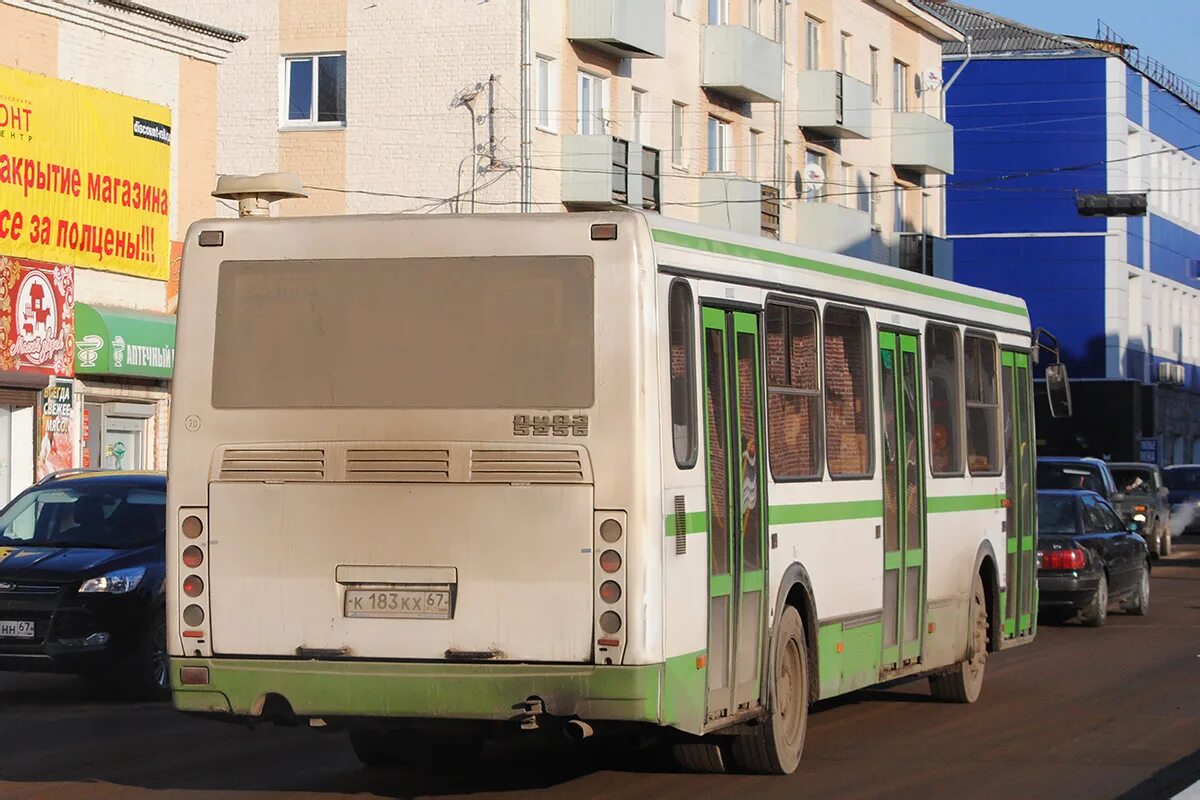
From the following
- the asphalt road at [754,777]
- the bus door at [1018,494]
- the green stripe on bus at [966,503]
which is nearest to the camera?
the asphalt road at [754,777]

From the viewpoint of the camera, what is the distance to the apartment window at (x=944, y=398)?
564 inches

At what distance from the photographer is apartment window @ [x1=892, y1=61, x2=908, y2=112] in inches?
2247

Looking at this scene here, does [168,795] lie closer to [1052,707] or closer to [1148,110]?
[1052,707]

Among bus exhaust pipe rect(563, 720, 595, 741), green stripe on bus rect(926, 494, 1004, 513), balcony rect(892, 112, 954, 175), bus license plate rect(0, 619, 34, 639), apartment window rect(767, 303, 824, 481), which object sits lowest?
bus exhaust pipe rect(563, 720, 595, 741)

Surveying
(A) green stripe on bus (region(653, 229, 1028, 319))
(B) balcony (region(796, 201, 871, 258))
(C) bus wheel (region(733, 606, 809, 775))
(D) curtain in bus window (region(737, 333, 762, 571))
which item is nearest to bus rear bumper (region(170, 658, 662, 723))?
(D) curtain in bus window (region(737, 333, 762, 571))

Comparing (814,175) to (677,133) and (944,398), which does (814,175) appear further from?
(944,398)

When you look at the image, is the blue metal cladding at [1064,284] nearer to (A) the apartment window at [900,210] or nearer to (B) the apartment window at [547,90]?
(A) the apartment window at [900,210]

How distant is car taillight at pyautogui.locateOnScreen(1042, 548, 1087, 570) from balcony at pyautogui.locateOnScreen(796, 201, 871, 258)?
26110 millimetres

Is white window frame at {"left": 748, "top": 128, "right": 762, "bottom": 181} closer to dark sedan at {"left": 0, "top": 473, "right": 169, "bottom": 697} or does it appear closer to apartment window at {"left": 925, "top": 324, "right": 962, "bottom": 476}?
dark sedan at {"left": 0, "top": 473, "right": 169, "bottom": 697}

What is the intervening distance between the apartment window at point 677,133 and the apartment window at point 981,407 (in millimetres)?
28445

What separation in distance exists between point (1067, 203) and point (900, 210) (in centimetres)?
1538

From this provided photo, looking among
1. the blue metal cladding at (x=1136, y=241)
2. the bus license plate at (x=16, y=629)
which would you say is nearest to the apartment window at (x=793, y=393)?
the bus license plate at (x=16, y=629)

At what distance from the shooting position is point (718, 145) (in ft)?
152

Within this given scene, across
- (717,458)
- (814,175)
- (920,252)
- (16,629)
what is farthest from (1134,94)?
(717,458)
